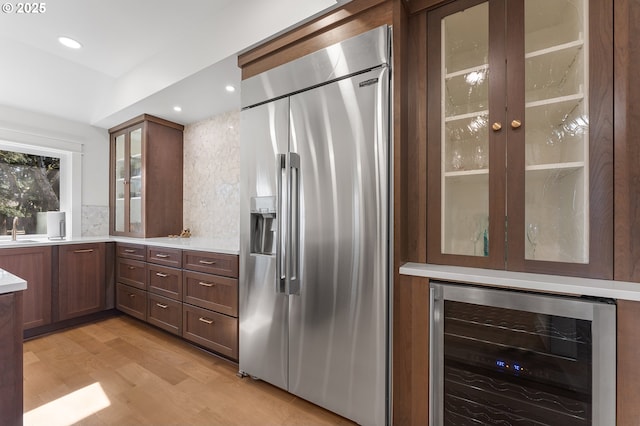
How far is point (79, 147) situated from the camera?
333 centimetres

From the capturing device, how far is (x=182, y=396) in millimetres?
1760

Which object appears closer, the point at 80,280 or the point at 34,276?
the point at 34,276

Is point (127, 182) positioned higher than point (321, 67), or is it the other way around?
point (321, 67)

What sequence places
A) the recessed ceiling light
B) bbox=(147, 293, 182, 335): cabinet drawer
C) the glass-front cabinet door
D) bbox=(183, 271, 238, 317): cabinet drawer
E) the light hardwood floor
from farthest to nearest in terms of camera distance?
the glass-front cabinet door, bbox=(147, 293, 182, 335): cabinet drawer, the recessed ceiling light, bbox=(183, 271, 238, 317): cabinet drawer, the light hardwood floor

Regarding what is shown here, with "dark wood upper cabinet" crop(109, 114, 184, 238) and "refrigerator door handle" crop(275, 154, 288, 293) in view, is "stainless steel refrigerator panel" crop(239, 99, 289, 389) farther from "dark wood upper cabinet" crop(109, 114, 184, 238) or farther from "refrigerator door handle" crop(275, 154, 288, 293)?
"dark wood upper cabinet" crop(109, 114, 184, 238)

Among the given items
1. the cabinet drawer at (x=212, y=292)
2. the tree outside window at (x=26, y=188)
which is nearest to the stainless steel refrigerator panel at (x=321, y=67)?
the cabinet drawer at (x=212, y=292)

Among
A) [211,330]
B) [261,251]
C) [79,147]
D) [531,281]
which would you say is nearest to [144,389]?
[211,330]

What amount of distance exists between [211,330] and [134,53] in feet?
8.11

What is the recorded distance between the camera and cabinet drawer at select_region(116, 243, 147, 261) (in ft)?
9.16

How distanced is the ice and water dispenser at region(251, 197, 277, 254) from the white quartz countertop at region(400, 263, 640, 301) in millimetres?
903

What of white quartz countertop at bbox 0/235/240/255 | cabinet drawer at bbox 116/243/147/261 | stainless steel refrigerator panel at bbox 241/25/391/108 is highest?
stainless steel refrigerator panel at bbox 241/25/391/108

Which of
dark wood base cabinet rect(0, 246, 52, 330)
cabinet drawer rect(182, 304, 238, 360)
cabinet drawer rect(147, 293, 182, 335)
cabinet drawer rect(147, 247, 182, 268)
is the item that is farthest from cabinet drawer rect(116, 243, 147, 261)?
cabinet drawer rect(182, 304, 238, 360)

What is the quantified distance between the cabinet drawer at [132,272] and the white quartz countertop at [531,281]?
2.56 m

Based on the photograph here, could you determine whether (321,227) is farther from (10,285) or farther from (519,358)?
(10,285)
